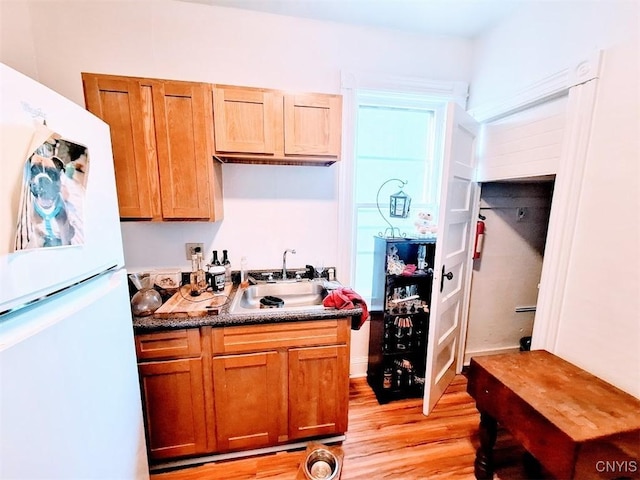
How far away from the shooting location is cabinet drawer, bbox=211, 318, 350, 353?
1.42 metres

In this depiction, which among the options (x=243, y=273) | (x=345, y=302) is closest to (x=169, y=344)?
(x=243, y=273)

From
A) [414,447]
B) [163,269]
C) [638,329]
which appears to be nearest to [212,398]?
[163,269]

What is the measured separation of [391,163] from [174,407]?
222cm

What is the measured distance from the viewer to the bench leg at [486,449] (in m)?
1.38

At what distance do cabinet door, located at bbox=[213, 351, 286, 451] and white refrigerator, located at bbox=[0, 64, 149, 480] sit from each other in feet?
1.51

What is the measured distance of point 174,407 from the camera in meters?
1.42

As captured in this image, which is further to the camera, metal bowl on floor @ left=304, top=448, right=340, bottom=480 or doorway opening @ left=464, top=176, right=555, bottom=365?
doorway opening @ left=464, top=176, right=555, bottom=365

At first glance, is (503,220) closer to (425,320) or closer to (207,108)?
(425,320)

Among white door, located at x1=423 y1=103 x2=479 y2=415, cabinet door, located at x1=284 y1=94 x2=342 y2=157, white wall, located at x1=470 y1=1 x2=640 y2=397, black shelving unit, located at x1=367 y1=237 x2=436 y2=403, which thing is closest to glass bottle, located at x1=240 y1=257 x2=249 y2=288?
cabinet door, located at x1=284 y1=94 x2=342 y2=157

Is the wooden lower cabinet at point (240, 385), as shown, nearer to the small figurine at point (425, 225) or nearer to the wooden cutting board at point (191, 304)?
the wooden cutting board at point (191, 304)

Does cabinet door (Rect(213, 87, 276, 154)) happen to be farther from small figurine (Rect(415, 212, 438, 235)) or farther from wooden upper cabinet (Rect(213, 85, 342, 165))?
small figurine (Rect(415, 212, 438, 235))

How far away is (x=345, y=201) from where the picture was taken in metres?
2.02

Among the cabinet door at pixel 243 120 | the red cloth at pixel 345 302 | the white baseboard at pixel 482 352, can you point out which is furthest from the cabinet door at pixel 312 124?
the white baseboard at pixel 482 352

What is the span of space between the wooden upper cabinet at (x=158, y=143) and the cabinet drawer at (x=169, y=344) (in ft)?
2.17
